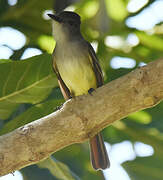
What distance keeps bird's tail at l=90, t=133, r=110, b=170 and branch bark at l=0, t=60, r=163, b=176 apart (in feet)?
2.32

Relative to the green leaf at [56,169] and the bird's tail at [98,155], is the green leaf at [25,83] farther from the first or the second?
the bird's tail at [98,155]

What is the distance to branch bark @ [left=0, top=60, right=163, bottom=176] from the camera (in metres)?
2.07

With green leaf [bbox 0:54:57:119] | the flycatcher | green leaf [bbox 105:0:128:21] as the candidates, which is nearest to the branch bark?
green leaf [bbox 0:54:57:119]

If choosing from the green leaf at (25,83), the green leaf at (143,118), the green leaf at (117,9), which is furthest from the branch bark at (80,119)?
the green leaf at (117,9)

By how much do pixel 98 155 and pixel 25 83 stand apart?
704mm

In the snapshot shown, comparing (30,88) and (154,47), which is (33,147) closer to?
(30,88)

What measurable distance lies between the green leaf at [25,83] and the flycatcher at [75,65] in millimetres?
358

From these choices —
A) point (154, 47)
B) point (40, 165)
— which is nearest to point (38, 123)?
point (40, 165)

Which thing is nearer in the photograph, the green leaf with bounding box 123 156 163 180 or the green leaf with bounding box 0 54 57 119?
the green leaf with bounding box 0 54 57 119

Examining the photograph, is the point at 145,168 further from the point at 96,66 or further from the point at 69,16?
the point at 69,16

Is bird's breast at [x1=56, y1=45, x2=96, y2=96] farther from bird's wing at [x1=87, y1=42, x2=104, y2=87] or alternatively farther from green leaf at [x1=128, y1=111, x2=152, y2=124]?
green leaf at [x1=128, y1=111, x2=152, y2=124]

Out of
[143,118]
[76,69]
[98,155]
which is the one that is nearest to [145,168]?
[143,118]

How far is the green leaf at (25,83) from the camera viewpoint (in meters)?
2.47

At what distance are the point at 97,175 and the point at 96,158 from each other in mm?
561
